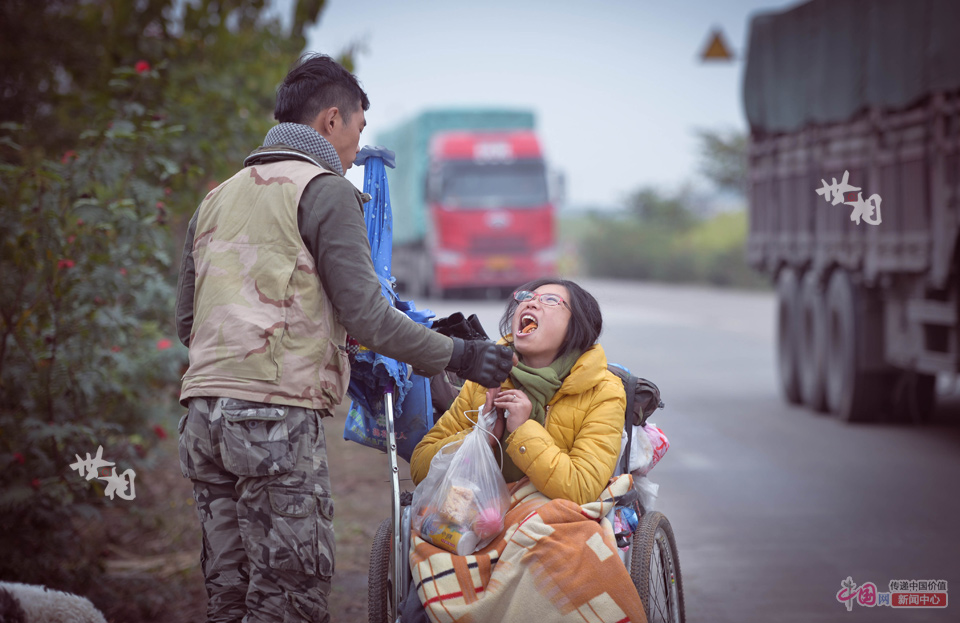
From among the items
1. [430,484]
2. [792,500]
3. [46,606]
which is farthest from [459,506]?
[792,500]

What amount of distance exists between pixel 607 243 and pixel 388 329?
4711 cm

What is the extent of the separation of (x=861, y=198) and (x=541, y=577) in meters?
7.92

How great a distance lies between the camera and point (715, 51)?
19266 millimetres

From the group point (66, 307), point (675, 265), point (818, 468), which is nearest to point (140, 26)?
point (66, 307)

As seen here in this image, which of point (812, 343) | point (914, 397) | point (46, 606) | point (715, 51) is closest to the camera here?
point (46, 606)

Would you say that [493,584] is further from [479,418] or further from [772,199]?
[772,199]

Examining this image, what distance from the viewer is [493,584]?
3471mm

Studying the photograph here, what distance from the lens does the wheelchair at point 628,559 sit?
3605 mm

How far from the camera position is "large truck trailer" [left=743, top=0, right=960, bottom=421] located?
9.53 metres

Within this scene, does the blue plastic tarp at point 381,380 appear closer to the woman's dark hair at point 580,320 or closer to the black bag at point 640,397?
the woman's dark hair at point 580,320

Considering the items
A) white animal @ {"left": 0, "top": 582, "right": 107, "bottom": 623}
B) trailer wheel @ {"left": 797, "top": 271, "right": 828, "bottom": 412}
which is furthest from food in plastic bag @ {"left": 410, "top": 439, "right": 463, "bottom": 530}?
trailer wheel @ {"left": 797, "top": 271, "right": 828, "bottom": 412}

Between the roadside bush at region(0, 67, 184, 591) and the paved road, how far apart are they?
7.67 ft

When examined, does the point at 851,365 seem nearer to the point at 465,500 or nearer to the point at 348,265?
the point at 465,500

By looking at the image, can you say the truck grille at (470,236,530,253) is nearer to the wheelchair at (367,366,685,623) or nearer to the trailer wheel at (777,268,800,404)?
the trailer wheel at (777,268,800,404)
